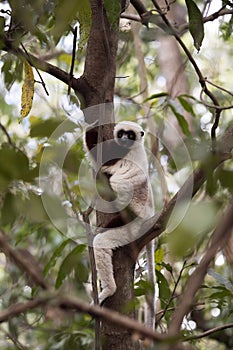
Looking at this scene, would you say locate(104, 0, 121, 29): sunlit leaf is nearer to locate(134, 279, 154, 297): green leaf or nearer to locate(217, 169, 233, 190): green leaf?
locate(134, 279, 154, 297): green leaf

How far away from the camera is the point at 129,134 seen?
3.85 m

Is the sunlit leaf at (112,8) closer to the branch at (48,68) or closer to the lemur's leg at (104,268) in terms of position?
the branch at (48,68)

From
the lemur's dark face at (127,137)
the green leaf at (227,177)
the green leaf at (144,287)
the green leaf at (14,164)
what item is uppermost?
the lemur's dark face at (127,137)

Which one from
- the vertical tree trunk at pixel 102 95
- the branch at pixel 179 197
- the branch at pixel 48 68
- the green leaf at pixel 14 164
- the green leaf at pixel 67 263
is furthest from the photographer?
the green leaf at pixel 67 263

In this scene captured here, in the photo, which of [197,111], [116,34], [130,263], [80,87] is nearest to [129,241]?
[130,263]

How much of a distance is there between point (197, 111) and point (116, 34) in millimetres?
3725

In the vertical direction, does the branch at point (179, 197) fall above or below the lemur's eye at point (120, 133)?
below

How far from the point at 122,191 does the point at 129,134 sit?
726 mm

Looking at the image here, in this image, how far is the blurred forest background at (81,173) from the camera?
0.87 meters

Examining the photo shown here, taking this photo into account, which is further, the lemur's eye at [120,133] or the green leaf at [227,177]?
the lemur's eye at [120,133]

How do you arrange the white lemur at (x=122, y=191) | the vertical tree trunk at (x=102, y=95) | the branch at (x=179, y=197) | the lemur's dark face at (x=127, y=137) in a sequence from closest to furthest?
the branch at (x=179, y=197) < the vertical tree trunk at (x=102, y=95) < the white lemur at (x=122, y=191) < the lemur's dark face at (x=127, y=137)

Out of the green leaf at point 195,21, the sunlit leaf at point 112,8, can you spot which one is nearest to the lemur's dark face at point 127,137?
the green leaf at point 195,21

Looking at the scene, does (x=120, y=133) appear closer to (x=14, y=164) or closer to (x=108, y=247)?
(x=108, y=247)

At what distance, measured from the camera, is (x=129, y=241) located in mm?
2424
